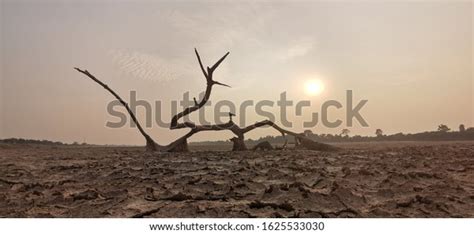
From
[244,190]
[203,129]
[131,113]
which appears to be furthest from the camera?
[203,129]

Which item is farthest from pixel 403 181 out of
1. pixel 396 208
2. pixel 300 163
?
pixel 300 163

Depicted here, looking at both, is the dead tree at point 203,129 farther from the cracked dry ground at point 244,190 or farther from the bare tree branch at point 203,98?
the cracked dry ground at point 244,190

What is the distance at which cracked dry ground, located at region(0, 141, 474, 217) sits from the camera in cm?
256

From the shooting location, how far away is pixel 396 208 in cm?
256

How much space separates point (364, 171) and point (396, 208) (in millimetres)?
965

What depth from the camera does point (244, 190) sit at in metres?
2.91

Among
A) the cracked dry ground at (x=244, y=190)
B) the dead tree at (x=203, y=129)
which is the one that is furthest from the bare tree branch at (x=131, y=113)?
the cracked dry ground at (x=244, y=190)

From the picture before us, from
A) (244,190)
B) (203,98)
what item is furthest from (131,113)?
(244,190)

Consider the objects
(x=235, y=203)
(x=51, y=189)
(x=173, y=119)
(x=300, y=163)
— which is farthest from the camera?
(x=173, y=119)

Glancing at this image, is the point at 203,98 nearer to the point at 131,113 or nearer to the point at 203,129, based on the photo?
the point at 203,129

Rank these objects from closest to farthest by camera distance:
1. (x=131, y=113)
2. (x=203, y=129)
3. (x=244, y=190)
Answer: (x=244, y=190) < (x=131, y=113) < (x=203, y=129)

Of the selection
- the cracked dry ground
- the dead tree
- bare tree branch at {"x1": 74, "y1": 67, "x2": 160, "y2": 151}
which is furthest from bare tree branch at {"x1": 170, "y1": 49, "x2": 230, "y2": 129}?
the cracked dry ground
